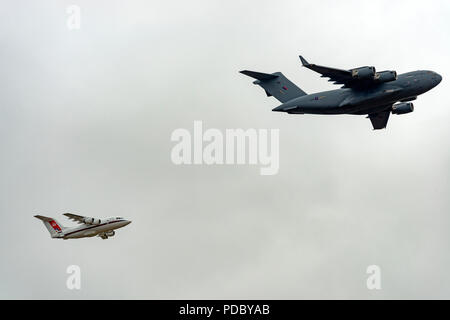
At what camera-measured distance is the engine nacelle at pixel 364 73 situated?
44.1 meters

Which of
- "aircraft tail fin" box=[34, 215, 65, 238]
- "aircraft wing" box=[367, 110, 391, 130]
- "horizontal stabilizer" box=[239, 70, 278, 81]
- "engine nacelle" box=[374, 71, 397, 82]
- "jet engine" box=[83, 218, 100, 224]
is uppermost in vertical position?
"horizontal stabilizer" box=[239, 70, 278, 81]

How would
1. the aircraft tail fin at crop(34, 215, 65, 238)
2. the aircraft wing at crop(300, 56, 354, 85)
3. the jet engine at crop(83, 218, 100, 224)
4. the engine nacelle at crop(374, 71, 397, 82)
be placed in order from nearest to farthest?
the aircraft wing at crop(300, 56, 354, 85) → the engine nacelle at crop(374, 71, 397, 82) → the jet engine at crop(83, 218, 100, 224) → the aircraft tail fin at crop(34, 215, 65, 238)

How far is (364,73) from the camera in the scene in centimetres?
4409

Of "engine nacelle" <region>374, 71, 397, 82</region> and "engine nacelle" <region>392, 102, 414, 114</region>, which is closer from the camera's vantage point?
"engine nacelle" <region>374, 71, 397, 82</region>

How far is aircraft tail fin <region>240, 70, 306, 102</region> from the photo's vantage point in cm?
4934

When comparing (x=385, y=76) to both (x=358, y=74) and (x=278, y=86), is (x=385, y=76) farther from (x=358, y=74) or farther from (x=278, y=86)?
(x=278, y=86)

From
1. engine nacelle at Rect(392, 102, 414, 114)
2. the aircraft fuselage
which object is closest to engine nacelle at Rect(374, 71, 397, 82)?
the aircraft fuselage

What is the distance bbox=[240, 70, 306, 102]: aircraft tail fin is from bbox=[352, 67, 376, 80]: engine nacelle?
5615 mm

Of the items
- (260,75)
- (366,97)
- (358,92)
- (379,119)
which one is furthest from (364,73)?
(260,75)

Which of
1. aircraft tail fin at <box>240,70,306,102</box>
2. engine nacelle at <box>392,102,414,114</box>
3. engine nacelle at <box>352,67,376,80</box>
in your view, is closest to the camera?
engine nacelle at <box>352,67,376,80</box>

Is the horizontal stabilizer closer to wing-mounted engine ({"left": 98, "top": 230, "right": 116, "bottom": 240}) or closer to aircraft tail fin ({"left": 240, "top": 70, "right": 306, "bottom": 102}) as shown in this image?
aircraft tail fin ({"left": 240, "top": 70, "right": 306, "bottom": 102})
